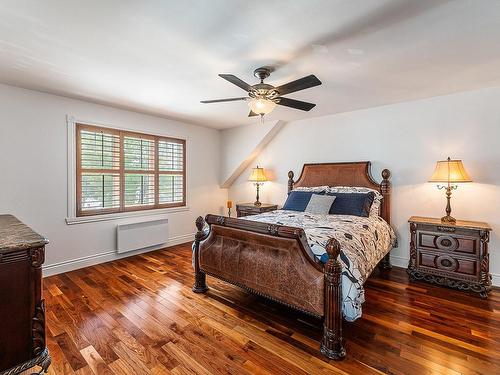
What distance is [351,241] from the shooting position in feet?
7.72

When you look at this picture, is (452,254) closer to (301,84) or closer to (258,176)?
(301,84)

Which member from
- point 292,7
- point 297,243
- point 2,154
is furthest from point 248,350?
point 2,154

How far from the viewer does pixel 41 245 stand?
5.00 ft

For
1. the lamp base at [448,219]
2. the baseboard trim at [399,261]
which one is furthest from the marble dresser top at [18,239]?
the baseboard trim at [399,261]

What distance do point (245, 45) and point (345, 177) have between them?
269cm

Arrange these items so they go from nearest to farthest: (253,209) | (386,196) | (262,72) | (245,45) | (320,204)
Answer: (245,45)
(262,72)
(320,204)
(386,196)
(253,209)

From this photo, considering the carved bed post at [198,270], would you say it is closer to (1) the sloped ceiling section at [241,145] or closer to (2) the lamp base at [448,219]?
(1) the sloped ceiling section at [241,145]

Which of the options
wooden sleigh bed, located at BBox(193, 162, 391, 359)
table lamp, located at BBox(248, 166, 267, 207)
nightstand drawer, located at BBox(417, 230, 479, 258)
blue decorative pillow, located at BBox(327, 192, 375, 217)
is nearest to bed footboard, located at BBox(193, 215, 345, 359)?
wooden sleigh bed, located at BBox(193, 162, 391, 359)

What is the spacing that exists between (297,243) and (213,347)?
102 cm

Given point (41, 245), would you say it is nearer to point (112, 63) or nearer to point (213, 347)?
point (213, 347)

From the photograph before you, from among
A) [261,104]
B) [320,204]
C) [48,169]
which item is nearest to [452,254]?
[320,204]

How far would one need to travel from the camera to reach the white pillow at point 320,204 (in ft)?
11.6

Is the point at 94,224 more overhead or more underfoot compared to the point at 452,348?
more overhead

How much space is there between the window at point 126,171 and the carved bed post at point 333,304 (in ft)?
11.4
